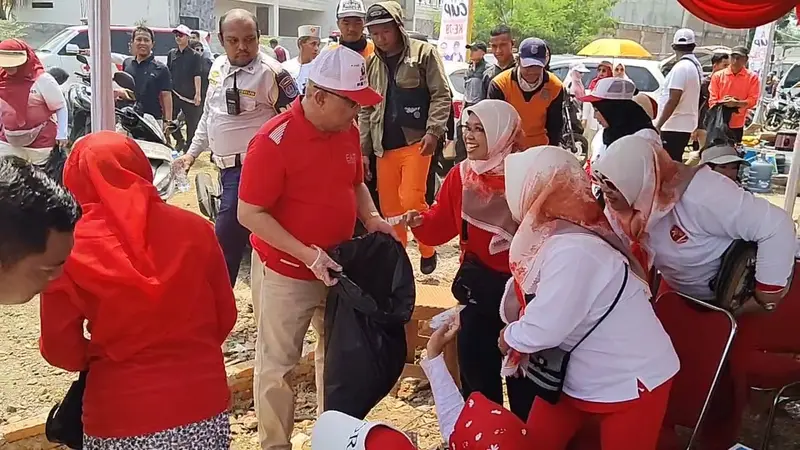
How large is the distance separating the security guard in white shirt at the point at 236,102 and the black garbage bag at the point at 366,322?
124 centimetres

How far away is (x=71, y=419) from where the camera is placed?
1.86 meters

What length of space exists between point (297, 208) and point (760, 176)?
8.27m

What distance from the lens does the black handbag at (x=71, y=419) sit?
184cm

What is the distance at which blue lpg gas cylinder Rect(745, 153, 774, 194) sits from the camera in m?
9.23

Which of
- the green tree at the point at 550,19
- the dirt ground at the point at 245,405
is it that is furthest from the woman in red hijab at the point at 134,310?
the green tree at the point at 550,19

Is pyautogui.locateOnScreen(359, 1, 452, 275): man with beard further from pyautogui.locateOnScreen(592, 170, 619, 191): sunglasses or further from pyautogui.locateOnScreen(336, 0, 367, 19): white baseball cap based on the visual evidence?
pyautogui.locateOnScreen(592, 170, 619, 191): sunglasses

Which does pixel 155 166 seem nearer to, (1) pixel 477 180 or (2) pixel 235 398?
(2) pixel 235 398

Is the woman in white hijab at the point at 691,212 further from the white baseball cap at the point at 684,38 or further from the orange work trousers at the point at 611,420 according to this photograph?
the white baseball cap at the point at 684,38

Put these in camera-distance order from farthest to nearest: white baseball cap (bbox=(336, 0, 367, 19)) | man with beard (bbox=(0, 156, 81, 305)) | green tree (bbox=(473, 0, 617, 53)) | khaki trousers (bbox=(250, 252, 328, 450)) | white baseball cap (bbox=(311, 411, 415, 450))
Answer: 1. green tree (bbox=(473, 0, 617, 53))
2. white baseball cap (bbox=(336, 0, 367, 19))
3. khaki trousers (bbox=(250, 252, 328, 450))
4. white baseball cap (bbox=(311, 411, 415, 450))
5. man with beard (bbox=(0, 156, 81, 305))

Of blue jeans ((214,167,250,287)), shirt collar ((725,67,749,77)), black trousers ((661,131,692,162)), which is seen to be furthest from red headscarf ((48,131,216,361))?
shirt collar ((725,67,749,77))

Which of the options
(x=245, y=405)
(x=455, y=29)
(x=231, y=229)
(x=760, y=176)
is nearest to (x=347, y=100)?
(x=231, y=229)

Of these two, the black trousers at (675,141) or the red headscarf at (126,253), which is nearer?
the red headscarf at (126,253)

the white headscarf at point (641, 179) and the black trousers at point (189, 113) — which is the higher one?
the white headscarf at point (641, 179)

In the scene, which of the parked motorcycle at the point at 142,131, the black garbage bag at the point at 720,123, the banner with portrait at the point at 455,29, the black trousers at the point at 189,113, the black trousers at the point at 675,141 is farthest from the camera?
the banner with portrait at the point at 455,29
